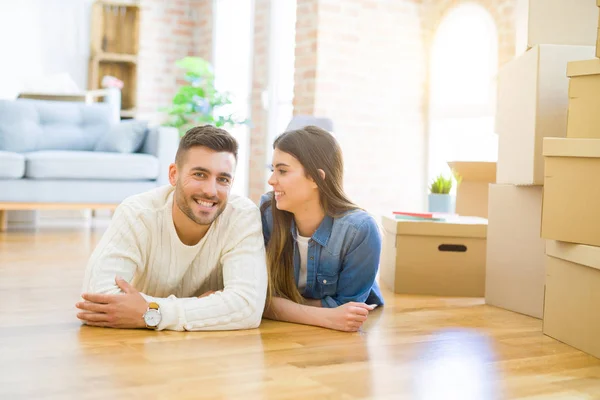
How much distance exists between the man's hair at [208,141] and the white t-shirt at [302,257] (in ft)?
1.42

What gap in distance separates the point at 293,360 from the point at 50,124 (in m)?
4.26

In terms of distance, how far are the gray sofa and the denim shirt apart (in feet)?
9.60

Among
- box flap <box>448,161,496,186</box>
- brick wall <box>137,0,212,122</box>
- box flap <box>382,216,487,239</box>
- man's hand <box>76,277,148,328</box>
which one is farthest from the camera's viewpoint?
brick wall <box>137,0,212,122</box>

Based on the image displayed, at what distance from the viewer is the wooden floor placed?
172 centimetres

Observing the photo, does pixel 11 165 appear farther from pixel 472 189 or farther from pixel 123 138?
pixel 472 189

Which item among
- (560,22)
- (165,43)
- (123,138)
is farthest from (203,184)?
(165,43)

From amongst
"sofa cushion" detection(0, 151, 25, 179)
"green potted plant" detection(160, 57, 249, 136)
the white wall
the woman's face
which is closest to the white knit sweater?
the woman's face

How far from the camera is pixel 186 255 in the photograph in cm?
238

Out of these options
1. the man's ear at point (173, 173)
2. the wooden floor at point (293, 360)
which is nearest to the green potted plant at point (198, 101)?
the wooden floor at point (293, 360)

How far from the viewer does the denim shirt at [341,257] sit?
8.49 feet

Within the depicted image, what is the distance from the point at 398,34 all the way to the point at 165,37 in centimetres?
305

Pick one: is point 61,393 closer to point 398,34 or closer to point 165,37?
point 398,34

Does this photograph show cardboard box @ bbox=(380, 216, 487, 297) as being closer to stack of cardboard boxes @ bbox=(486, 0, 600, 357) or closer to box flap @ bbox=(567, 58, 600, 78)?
stack of cardboard boxes @ bbox=(486, 0, 600, 357)

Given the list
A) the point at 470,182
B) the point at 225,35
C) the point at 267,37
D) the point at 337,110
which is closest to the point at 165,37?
the point at 225,35
